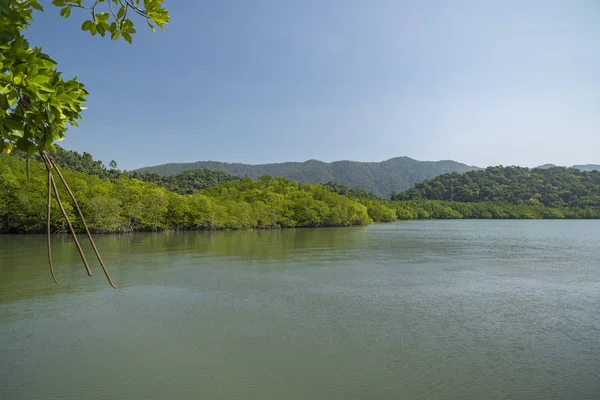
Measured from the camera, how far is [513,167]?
133 meters

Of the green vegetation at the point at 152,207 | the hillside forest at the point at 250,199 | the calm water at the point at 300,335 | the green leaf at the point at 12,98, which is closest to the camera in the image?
the green leaf at the point at 12,98

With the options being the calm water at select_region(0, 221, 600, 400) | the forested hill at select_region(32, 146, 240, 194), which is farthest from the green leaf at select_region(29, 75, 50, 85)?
the forested hill at select_region(32, 146, 240, 194)

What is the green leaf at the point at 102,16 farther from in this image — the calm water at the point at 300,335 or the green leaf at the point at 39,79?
the calm water at the point at 300,335

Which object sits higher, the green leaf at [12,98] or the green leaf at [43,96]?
the green leaf at [43,96]

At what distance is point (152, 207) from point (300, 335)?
1611 inches

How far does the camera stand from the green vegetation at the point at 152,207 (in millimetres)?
39312

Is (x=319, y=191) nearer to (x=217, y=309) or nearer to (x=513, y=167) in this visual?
(x=217, y=309)

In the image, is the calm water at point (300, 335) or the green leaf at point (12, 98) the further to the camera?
the calm water at point (300, 335)

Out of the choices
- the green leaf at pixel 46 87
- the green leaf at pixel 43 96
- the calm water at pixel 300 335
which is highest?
the green leaf at pixel 46 87

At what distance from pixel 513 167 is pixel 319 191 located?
87351 millimetres

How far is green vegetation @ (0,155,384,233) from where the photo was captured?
3931cm

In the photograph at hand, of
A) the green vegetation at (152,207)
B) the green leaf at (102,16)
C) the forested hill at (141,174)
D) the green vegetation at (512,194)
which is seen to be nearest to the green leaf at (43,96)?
the green leaf at (102,16)

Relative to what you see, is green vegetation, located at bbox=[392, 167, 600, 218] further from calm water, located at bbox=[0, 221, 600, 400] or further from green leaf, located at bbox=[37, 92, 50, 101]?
green leaf, located at bbox=[37, 92, 50, 101]

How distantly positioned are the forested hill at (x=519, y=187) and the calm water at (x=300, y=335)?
3885 inches
